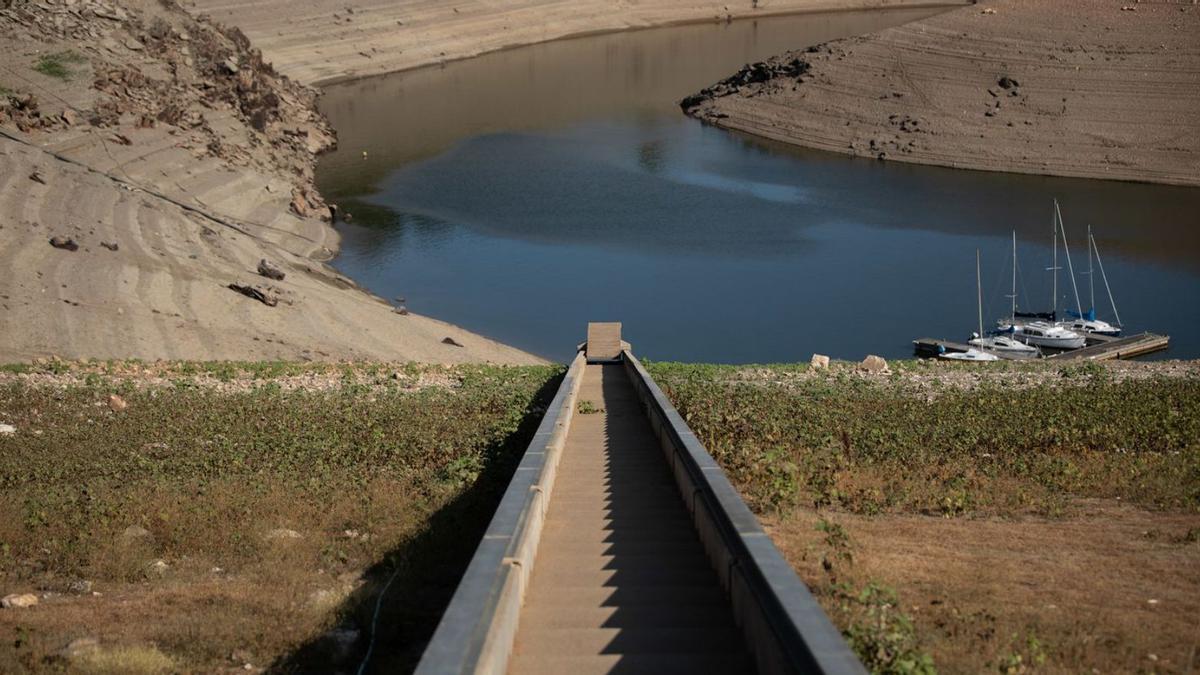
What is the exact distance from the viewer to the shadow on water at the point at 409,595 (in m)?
7.81

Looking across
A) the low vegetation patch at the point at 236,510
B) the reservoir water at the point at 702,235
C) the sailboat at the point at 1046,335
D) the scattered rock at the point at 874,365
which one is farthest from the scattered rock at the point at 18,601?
the sailboat at the point at 1046,335

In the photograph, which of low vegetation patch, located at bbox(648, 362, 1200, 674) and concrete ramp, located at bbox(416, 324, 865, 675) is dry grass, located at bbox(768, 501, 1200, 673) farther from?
concrete ramp, located at bbox(416, 324, 865, 675)

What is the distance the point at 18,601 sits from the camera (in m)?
9.10

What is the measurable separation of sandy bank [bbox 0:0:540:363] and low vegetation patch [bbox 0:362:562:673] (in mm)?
7759

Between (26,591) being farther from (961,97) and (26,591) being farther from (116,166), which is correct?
(961,97)

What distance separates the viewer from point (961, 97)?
2751 inches

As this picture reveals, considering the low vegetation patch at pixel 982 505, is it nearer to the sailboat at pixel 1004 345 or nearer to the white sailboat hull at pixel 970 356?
the white sailboat hull at pixel 970 356

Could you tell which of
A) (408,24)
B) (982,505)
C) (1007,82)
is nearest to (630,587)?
(982,505)

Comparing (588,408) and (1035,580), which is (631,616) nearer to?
(1035,580)

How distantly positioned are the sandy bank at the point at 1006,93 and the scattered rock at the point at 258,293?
42.3m

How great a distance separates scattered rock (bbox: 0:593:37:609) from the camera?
9.05 m

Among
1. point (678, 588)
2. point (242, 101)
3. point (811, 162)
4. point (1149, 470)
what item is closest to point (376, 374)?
point (1149, 470)

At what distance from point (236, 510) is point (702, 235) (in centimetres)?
3727

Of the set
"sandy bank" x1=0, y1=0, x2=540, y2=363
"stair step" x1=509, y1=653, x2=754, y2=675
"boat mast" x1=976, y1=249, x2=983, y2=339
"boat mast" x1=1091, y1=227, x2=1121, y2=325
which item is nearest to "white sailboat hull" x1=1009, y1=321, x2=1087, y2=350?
"boat mast" x1=976, y1=249, x2=983, y2=339
